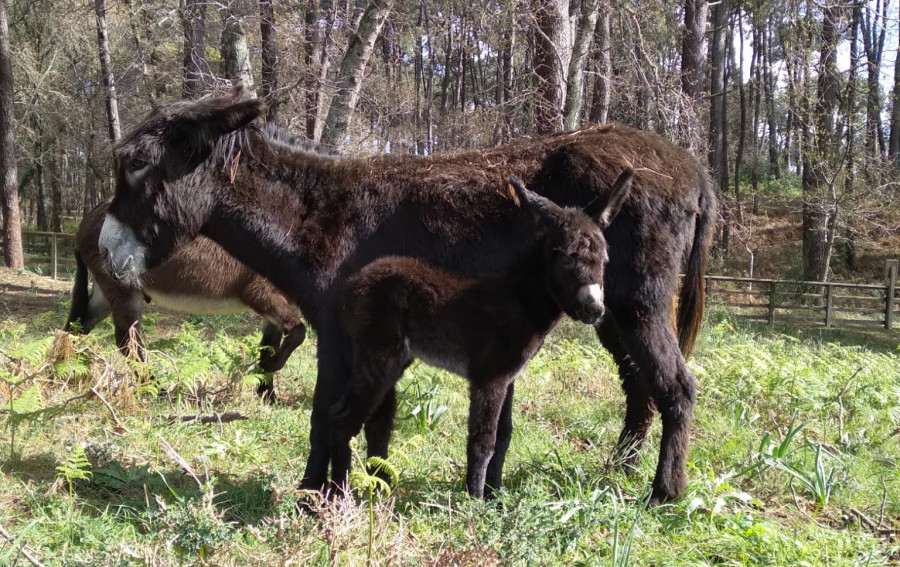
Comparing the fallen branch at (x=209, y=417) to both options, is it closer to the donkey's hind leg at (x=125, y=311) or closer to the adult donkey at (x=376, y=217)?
the adult donkey at (x=376, y=217)

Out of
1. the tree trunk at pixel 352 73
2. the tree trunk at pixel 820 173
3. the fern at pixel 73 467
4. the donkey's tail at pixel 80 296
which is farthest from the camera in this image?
the tree trunk at pixel 820 173

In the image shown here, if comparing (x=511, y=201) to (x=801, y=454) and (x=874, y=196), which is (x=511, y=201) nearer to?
(x=801, y=454)

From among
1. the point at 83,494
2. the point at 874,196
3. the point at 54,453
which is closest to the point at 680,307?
the point at 83,494

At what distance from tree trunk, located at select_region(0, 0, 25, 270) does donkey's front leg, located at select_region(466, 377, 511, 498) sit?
17.6 meters

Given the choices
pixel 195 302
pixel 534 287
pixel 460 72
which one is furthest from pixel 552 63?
pixel 460 72

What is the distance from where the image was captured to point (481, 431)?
2.98m

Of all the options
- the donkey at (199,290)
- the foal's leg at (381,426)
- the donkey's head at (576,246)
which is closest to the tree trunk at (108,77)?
the donkey at (199,290)

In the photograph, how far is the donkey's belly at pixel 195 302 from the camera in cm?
620

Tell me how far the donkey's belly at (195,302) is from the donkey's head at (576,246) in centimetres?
408

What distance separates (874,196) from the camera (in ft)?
54.6

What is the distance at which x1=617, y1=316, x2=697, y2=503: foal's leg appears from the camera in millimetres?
3357

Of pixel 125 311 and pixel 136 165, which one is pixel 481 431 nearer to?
pixel 136 165

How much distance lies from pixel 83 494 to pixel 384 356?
1.88m

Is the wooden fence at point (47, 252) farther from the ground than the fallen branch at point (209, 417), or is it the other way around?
the wooden fence at point (47, 252)
